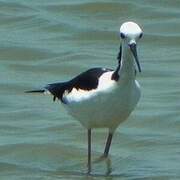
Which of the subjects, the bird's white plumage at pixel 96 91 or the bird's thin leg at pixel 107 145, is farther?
the bird's thin leg at pixel 107 145

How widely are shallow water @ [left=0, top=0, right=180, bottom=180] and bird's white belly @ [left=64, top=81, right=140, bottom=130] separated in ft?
1.96

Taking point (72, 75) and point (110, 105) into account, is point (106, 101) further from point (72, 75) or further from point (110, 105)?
point (72, 75)

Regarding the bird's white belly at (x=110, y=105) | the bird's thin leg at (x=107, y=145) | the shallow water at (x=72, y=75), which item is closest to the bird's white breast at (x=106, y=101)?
the bird's white belly at (x=110, y=105)

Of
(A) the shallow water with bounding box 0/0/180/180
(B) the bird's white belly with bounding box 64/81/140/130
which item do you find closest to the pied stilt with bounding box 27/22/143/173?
(B) the bird's white belly with bounding box 64/81/140/130

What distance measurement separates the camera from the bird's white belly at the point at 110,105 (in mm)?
8844

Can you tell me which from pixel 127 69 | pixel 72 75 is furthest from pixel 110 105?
pixel 72 75

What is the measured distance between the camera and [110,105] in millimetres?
8883

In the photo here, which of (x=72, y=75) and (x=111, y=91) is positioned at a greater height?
(x=111, y=91)

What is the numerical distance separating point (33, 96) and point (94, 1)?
12.5 ft

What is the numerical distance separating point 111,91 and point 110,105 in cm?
12

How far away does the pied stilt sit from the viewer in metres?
8.61

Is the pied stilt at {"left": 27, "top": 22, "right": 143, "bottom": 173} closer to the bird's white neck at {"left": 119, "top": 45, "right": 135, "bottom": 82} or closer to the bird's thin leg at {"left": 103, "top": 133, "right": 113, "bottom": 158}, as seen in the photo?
the bird's white neck at {"left": 119, "top": 45, "right": 135, "bottom": 82}

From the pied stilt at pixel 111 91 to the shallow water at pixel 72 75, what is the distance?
618mm

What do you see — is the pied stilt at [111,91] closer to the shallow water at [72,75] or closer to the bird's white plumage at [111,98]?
the bird's white plumage at [111,98]
